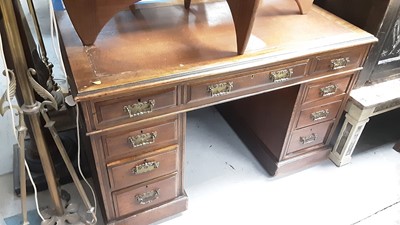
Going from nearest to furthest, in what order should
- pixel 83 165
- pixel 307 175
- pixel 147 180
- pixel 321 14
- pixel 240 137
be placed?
pixel 147 180
pixel 321 14
pixel 83 165
pixel 307 175
pixel 240 137

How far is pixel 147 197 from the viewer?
49.3 inches

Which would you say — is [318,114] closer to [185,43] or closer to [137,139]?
[185,43]

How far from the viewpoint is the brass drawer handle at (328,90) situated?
135 centimetres

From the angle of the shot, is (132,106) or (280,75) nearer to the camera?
(132,106)

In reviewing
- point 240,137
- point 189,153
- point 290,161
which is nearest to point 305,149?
point 290,161

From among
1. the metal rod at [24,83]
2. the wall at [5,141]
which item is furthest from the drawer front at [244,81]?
the wall at [5,141]

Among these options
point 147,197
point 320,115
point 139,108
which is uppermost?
point 139,108

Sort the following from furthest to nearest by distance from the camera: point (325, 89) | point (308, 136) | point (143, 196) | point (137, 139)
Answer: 1. point (308, 136)
2. point (325, 89)
3. point (143, 196)
4. point (137, 139)

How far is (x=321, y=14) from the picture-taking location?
1391 millimetres

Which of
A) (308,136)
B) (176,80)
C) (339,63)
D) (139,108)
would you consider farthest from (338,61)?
(139,108)

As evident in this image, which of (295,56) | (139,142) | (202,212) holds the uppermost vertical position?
(295,56)

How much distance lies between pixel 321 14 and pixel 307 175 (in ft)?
2.47

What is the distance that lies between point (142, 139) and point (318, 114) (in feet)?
2.61

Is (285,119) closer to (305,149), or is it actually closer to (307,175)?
(305,149)
